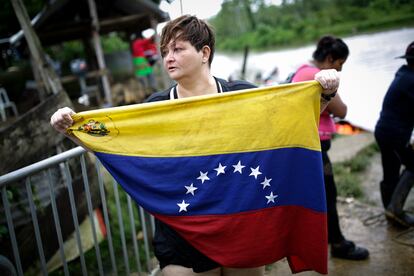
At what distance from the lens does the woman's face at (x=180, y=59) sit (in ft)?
5.83

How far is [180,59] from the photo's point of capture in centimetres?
178

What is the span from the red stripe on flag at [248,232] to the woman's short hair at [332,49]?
1.79 meters

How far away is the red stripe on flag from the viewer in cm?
176

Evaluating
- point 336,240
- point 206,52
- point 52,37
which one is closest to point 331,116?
point 336,240

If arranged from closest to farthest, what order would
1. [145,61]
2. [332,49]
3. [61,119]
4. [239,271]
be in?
[61,119] → [239,271] → [332,49] → [145,61]

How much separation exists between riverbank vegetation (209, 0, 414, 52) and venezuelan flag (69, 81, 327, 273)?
19.9 meters

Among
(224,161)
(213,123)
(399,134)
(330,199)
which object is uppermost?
(213,123)

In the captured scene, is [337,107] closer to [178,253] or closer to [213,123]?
[213,123]

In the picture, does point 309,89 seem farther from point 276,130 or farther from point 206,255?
point 206,255

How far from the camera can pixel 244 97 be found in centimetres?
177

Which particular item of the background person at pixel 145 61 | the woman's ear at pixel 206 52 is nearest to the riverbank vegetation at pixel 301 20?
the background person at pixel 145 61

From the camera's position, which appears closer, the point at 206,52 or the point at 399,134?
the point at 206,52

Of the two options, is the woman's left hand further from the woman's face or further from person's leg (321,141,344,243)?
person's leg (321,141,344,243)

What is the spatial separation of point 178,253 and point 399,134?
2942 mm
